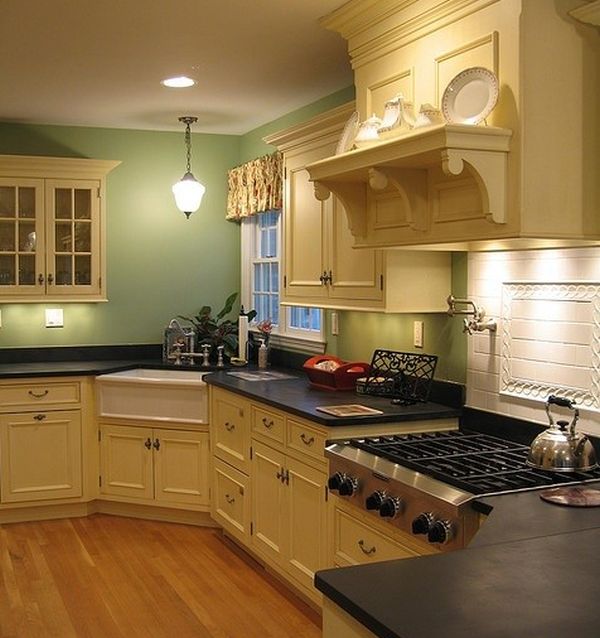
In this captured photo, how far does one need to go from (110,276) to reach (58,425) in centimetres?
114

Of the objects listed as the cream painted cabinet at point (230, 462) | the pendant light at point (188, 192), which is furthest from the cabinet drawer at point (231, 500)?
the pendant light at point (188, 192)

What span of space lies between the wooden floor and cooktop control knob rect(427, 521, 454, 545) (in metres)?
1.25

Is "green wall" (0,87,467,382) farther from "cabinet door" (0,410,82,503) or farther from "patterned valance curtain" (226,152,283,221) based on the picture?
"cabinet door" (0,410,82,503)

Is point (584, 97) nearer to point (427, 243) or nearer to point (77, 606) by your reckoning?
point (427, 243)

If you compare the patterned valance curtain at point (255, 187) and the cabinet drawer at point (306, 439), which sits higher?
the patterned valance curtain at point (255, 187)

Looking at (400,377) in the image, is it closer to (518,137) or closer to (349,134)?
(349,134)

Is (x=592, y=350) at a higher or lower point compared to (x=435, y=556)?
higher

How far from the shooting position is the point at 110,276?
19.1ft

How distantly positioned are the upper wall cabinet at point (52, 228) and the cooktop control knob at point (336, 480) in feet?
9.32

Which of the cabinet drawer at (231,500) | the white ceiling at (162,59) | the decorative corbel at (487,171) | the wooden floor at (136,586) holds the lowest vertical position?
the wooden floor at (136,586)

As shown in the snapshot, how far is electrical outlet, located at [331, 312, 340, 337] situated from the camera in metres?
4.68

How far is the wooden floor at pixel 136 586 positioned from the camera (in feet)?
11.9

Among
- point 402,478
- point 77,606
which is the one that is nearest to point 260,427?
point 77,606

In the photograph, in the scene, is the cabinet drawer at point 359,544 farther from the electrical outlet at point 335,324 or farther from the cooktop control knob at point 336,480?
the electrical outlet at point 335,324
